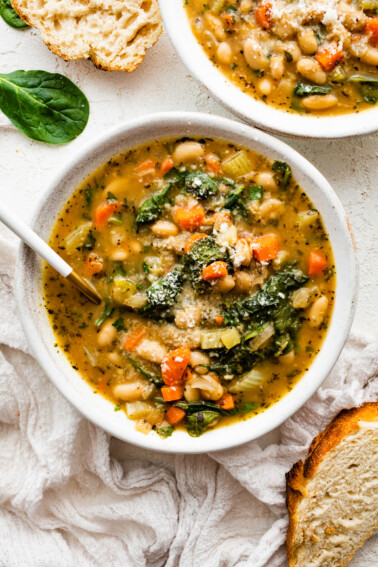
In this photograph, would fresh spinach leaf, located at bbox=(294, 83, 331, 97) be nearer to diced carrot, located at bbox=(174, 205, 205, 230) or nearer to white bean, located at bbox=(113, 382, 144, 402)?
diced carrot, located at bbox=(174, 205, 205, 230)

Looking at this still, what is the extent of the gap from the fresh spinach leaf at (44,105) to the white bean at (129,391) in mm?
1457

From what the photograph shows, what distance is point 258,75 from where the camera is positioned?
312cm

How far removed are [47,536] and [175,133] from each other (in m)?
2.47

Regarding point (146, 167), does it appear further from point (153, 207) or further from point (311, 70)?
point (311, 70)

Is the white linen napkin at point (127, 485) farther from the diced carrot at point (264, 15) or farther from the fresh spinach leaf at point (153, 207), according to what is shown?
the diced carrot at point (264, 15)

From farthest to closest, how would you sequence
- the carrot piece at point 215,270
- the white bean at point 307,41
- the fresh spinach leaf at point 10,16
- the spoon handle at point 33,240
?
the fresh spinach leaf at point 10,16 → the white bean at point 307,41 → the carrot piece at point 215,270 → the spoon handle at point 33,240

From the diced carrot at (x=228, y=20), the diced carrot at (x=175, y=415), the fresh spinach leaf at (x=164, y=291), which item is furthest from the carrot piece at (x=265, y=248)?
the diced carrot at (x=228, y=20)

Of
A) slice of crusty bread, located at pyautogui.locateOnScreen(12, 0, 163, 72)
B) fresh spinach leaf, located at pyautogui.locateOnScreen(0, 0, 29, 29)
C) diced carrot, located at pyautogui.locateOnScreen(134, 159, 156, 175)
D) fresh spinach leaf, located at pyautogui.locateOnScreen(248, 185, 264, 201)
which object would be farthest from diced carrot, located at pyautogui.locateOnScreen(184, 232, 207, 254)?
fresh spinach leaf, located at pyautogui.locateOnScreen(0, 0, 29, 29)

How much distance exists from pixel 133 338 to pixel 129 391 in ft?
0.93

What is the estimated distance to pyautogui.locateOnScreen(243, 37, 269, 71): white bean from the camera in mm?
3021

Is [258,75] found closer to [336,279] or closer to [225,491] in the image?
[336,279]

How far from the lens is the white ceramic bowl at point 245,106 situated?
3031 millimetres

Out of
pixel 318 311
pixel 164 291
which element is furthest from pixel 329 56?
pixel 164 291

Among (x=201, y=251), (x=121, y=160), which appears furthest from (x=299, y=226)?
(x=121, y=160)
